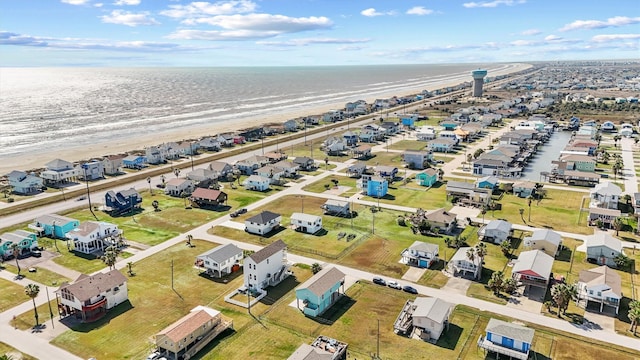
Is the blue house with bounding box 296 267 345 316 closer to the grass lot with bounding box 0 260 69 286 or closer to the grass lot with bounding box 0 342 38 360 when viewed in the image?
the grass lot with bounding box 0 342 38 360

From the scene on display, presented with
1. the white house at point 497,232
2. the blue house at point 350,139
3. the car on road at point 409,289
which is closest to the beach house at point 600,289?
the white house at point 497,232

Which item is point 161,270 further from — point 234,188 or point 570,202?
point 570,202

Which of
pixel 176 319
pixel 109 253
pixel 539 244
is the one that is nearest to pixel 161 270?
pixel 109 253

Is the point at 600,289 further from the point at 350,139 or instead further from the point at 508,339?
the point at 350,139

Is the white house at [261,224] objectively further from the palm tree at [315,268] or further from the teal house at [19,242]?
the teal house at [19,242]

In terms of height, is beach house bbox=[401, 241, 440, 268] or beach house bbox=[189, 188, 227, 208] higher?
beach house bbox=[189, 188, 227, 208]

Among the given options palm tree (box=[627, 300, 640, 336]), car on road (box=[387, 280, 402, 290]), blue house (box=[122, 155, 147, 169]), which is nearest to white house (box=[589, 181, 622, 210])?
palm tree (box=[627, 300, 640, 336])

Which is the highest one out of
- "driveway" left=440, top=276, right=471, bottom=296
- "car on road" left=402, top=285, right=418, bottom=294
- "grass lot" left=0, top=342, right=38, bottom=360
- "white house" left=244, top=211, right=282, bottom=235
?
"white house" left=244, top=211, right=282, bottom=235

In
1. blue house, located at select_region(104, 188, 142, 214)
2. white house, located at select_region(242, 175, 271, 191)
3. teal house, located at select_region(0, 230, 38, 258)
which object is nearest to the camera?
teal house, located at select_region(0, 230, 38, 258)
